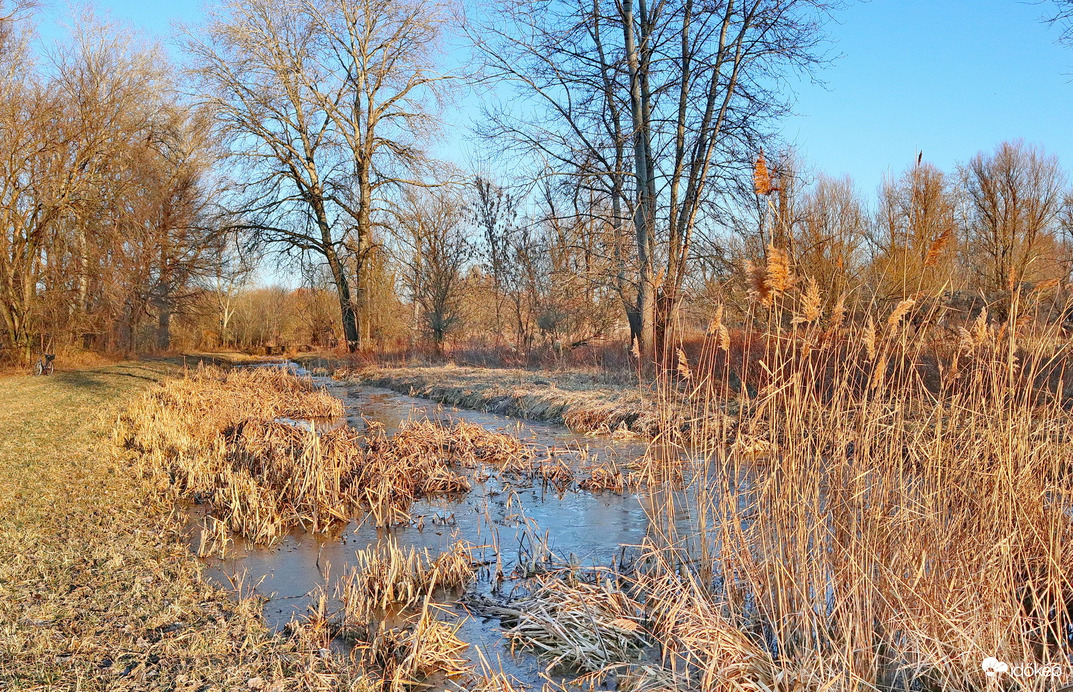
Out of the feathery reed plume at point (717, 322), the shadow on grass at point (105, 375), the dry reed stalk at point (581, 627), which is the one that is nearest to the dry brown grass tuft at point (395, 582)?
the dry reed stalk at point (581, 627)

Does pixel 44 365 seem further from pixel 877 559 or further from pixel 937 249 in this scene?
pixel 937 249

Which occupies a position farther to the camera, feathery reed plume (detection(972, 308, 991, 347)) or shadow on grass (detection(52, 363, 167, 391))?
shadow on grass (detection(52, 363, 167, 391))

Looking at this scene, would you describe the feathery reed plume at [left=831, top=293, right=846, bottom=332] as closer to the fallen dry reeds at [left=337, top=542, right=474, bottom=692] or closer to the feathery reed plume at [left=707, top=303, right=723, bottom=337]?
the feathery reed plume at [left=707, top=303, right=723, bottom=337]

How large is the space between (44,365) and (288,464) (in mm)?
13741

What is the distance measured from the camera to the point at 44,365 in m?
16.9

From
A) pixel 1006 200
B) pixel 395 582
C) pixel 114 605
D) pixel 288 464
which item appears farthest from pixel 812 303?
pixel 1006 200

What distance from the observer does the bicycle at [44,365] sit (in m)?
16.7

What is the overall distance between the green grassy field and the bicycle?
38.7 ft

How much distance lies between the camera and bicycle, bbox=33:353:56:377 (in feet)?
54.9

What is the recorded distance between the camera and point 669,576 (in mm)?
3615

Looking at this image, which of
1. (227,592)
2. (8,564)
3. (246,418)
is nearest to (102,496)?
(8,564)

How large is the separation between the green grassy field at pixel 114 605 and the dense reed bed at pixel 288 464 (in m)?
0.43

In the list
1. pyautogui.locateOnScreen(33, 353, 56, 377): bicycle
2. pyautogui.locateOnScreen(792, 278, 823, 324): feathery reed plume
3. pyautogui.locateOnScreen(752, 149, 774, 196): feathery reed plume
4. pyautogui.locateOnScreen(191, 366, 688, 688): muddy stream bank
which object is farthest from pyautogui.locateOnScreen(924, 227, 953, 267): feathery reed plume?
pyautogui.locateOnScreen(33, 353, 56, 377): bicycle

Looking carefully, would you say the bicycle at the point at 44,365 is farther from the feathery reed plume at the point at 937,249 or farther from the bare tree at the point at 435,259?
the feathery reed plume at the point at 937,249
